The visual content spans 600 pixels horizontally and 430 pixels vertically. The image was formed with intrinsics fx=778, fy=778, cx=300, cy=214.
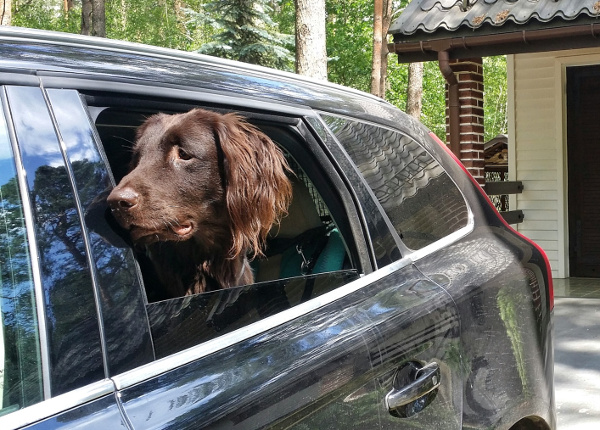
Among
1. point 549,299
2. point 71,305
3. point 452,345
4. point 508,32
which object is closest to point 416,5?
point 508,32

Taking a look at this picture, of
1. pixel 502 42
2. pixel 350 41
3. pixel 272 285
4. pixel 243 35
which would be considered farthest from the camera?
pixel 350 41

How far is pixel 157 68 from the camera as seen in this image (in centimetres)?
187

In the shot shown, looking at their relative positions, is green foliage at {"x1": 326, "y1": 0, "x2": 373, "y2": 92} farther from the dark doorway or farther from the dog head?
the dog head

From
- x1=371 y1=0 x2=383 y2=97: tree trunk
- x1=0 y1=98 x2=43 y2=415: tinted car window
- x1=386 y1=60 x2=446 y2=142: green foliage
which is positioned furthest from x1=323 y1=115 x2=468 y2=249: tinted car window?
x1=386 y1=60 x2=446 y2=142: green foliage

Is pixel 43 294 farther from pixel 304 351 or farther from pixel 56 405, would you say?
pixel 304 351

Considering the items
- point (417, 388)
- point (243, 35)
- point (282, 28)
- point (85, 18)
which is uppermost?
point (282, 28)

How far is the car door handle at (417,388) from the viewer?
1.99 metres

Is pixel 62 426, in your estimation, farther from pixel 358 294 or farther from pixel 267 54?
pixel 267 54

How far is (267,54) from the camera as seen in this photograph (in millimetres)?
18141

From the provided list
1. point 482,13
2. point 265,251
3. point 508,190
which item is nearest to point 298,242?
point 265,251

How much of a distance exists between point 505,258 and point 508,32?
5.79 m

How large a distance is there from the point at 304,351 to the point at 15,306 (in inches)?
27.0

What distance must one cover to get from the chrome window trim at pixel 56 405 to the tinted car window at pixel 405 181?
1.16 metres

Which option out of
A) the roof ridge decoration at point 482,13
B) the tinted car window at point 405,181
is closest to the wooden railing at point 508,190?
the roof ridge decoration at point 482,13
